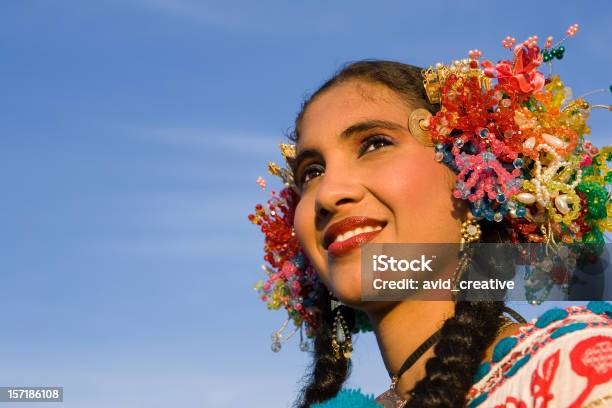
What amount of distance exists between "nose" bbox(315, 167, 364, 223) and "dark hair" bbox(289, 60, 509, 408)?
1.90ft

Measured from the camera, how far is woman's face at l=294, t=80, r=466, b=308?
3.97 metres

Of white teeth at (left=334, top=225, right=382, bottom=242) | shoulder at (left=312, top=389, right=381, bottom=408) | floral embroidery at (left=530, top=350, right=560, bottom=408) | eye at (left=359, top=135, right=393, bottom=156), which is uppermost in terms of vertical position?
eye at (left=359, top=135, right=393, bottom=156)

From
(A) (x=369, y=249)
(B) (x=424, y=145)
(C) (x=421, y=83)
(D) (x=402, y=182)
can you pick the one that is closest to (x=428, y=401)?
(A) (x=369, y=249)

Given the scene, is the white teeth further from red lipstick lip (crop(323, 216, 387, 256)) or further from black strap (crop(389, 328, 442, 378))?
black strap (crop(389, 328, 442, 378))

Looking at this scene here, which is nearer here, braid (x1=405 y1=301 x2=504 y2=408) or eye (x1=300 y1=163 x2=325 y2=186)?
braid (x1=405 y1=301 x2=504 y2=408)

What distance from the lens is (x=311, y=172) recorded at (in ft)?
15.1

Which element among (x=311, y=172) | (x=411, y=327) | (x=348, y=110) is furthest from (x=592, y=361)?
(x=311, y=172)

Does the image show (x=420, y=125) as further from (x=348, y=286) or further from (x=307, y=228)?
(x=348, y=286)

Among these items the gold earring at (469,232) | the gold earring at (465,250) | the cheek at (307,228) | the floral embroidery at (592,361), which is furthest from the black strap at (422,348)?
the floral embroidery at (592,361)

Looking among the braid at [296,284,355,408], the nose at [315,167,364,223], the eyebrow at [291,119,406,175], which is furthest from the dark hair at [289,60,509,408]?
the nose at [315,167,364,223]

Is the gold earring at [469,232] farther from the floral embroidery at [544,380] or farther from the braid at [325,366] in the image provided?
the braid at [325,366]

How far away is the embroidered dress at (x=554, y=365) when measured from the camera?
3.07m

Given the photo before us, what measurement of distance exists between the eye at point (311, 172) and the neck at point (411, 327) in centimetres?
84

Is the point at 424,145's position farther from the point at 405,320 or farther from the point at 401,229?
the point at 405,320
